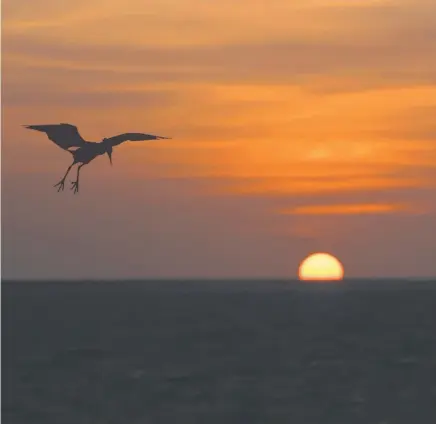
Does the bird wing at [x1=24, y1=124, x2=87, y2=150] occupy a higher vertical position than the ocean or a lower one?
higher

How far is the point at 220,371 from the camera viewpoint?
2250 inches

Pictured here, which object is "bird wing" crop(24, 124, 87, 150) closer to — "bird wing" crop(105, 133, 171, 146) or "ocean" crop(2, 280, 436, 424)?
"bird wing" crop(105, 133, 171, 146)

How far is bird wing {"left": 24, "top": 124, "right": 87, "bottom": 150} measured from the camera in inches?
1016

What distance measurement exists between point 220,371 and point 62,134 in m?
32.3

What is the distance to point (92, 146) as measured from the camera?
26.2m

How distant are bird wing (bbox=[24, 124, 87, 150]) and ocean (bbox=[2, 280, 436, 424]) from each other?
57.6 ft

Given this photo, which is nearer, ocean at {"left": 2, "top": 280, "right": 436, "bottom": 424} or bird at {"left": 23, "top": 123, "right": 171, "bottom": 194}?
bird at {"left": 23, "top": 123, "right": 171, "bottom": 194}

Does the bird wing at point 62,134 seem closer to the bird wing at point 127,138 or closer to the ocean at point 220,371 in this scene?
the bird wing at point 127,138

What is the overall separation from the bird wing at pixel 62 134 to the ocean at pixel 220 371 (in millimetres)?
17544

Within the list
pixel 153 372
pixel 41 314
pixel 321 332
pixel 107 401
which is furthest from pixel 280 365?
pixel 41 314

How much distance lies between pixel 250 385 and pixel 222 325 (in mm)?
41245

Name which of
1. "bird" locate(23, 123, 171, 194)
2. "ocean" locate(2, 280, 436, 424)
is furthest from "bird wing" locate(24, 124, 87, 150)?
"ocean" locate(2, 280, 436, 424)

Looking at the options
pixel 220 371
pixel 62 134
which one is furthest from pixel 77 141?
pixel 220 371

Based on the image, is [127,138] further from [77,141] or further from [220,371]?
[220,371]
